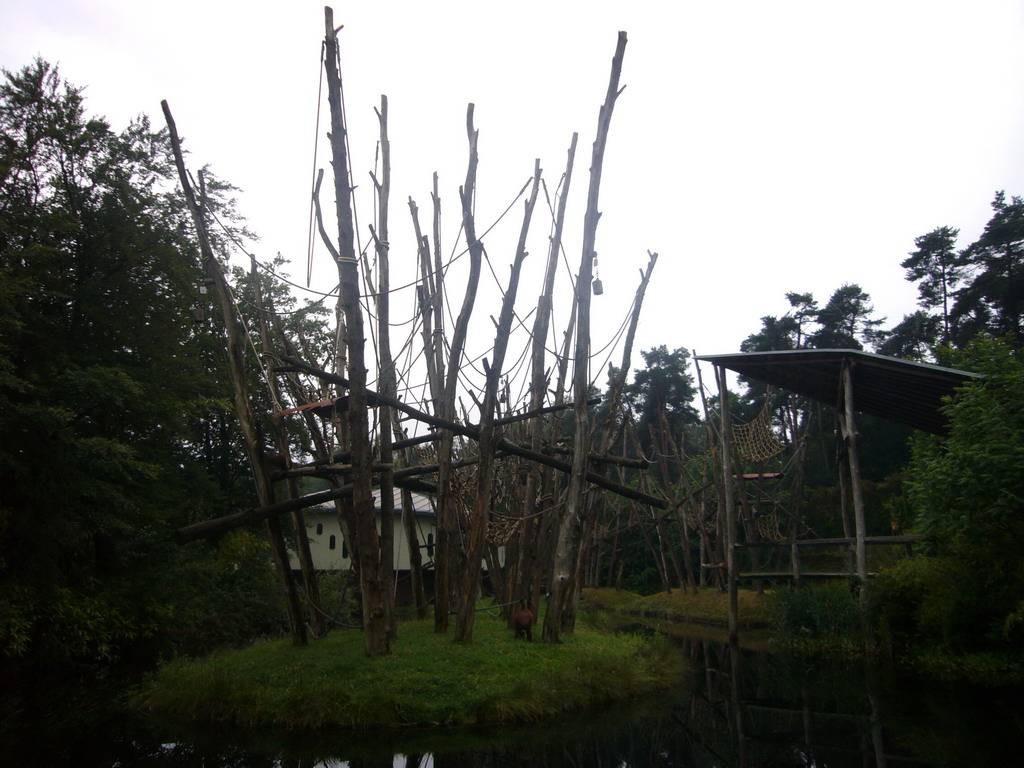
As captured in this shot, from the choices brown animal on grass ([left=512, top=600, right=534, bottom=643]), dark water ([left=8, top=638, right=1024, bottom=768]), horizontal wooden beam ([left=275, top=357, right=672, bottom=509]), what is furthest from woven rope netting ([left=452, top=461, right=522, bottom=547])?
dark water ([left=8, top=638, right=1024, bottom=768])

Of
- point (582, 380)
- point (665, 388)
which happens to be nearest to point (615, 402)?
point (582, 380)

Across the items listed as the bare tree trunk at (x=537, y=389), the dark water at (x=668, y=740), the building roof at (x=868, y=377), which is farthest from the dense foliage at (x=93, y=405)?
the building roof at (x=868, y=377)

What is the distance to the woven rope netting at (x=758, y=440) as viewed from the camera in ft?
70.5

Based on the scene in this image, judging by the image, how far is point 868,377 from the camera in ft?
51.9

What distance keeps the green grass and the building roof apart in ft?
21.4

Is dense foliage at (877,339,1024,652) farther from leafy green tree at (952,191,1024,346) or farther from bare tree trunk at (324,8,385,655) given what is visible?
leafy green tree at (952,191,1024,346)

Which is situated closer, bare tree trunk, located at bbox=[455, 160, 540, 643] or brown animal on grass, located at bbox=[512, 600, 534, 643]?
bare tree trunk, located at bbox=[455, 160, 540, 643]

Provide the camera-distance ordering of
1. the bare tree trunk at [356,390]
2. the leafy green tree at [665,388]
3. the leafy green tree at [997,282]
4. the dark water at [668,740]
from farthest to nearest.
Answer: the leafy green tree at [665,388]
the leafy green tree at [997,282]
the bare tree trunk at [356,390]
the dark water at [668,740]

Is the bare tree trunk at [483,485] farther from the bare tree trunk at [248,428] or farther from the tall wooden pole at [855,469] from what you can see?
the tall wooden pole at [855,469]

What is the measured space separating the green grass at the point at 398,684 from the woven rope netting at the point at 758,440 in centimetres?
1063

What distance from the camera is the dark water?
25.4ft

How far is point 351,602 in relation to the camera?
2134 cm

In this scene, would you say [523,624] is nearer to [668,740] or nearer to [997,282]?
[668,740]

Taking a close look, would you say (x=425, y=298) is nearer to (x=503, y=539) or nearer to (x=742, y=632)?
(x=503, y=539)
